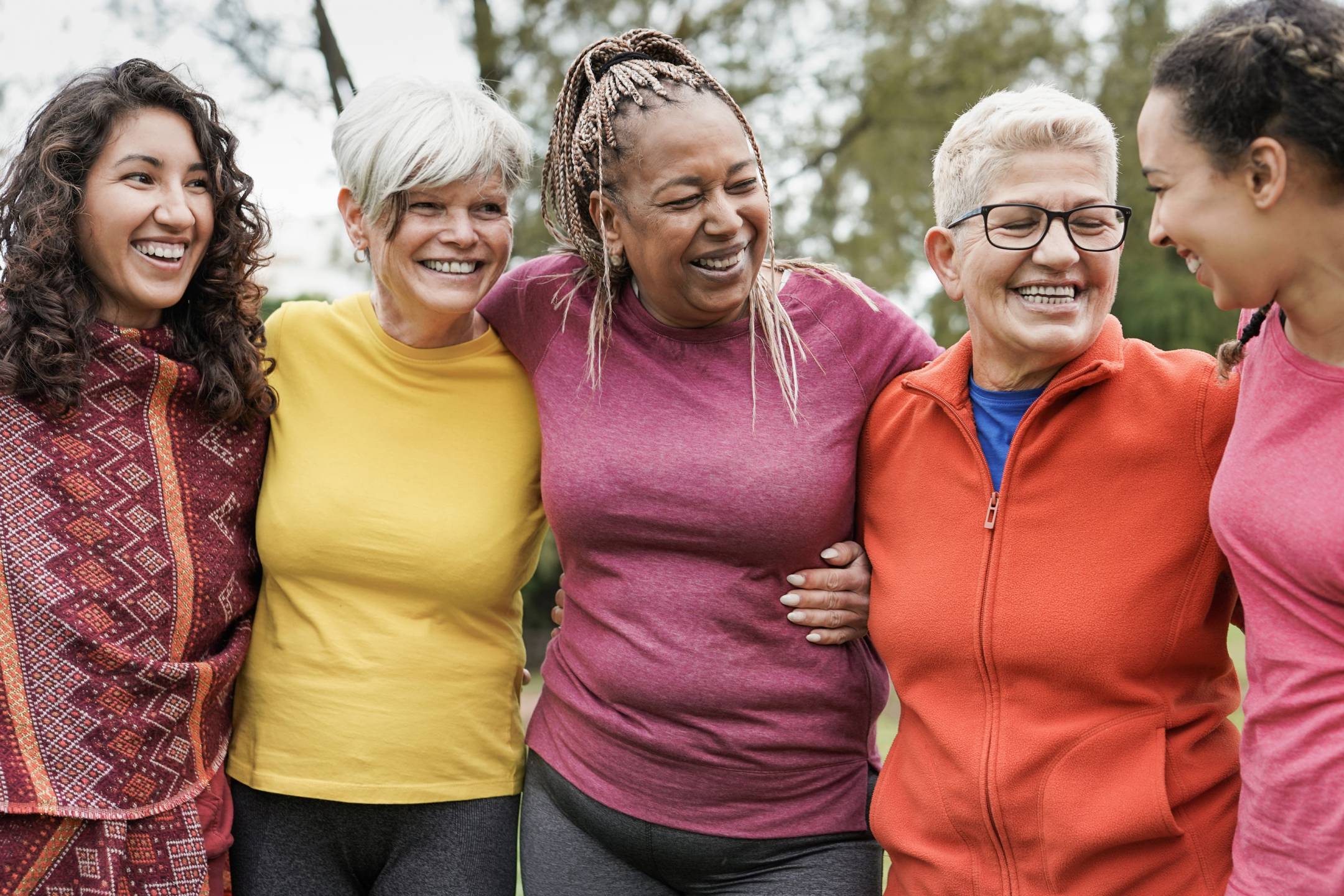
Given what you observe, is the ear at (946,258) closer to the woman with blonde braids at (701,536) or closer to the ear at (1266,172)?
the woman with blonde braids at (701,536)

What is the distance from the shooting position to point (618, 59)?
262cm

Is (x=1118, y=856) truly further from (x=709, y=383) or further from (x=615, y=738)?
(x=709, y=383)

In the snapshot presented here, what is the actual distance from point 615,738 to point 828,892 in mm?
494

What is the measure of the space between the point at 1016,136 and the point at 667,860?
1.48 m

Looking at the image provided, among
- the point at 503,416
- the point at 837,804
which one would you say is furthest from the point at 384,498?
the point at 837,804

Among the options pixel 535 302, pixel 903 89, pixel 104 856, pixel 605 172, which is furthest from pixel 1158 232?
pixel 903 89

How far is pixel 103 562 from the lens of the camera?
2.32 meters

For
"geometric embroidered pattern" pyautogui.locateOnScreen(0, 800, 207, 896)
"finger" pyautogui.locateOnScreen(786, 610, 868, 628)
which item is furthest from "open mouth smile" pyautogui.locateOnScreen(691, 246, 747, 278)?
"geometric embroidered pattern" pyautogui.locateOnScreen(0, 800, 207, 896)

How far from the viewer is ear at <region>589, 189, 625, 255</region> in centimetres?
255

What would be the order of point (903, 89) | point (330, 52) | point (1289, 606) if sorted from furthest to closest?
1. point (903, 89)
2. point (330, 52)
3. point (1289, 606)

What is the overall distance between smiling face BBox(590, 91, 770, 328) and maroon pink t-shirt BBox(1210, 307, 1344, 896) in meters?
0.98

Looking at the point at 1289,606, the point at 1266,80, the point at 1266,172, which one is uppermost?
the point at 1266,80

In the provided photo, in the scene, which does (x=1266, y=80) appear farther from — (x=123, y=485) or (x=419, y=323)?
(x=123, y=485)

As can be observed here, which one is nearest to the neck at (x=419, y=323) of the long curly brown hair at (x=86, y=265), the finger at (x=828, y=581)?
the long curly brown hair at (x=86, y=265)
